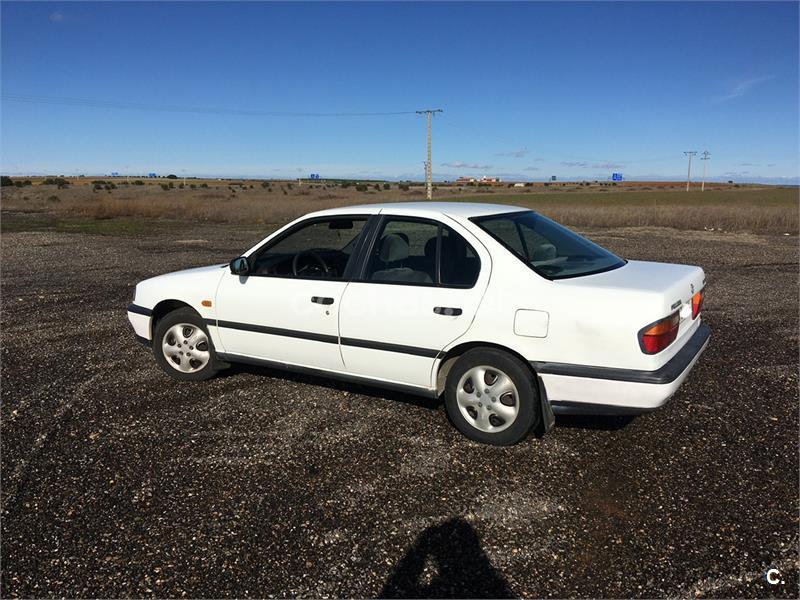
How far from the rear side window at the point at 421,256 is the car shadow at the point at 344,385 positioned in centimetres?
92

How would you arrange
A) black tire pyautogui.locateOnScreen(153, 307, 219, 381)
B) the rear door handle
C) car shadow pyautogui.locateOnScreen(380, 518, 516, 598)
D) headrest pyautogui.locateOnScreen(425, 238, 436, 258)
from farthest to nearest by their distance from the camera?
black tire pyautogui.locateOnScreen(153, 307, 219, 381) → headrest pyautogui.locateOnScreen(425, 238, 436, 258) → the rear door handle → car shadow pyautogui.locateOnScreen(380, 518, 516, 598)

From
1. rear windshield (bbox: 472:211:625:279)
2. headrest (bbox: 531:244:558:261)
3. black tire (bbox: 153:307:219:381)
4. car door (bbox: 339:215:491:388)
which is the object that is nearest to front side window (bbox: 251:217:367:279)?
car door (bbox: 339:215:491:388)

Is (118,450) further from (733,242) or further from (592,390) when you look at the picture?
(733,242)

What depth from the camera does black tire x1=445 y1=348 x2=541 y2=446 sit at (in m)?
3.83

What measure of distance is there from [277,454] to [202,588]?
53.3 inches

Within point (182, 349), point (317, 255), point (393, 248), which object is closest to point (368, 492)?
point (393, 248)

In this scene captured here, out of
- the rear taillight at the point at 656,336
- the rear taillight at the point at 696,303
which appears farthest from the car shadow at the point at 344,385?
the rear taillight at the point at 696,303

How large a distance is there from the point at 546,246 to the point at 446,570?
2386mm

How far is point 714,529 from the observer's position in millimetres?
3160

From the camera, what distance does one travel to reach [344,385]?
538 cm

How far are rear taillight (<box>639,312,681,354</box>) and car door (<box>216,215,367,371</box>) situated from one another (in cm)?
210

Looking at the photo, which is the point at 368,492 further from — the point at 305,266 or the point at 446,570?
the point at 305,266

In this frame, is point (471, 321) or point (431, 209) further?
point (431, 209)

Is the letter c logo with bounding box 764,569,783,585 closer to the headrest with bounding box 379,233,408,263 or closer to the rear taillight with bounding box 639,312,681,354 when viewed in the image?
the rear taillight with bounding box 639,312,681,354
